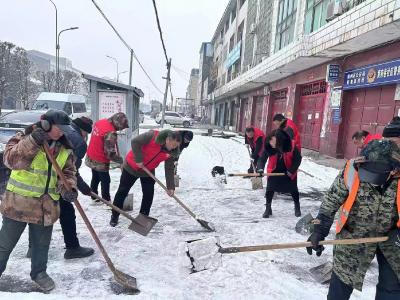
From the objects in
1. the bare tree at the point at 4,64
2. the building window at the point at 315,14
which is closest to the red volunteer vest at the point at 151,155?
the building window at the point at 315,14

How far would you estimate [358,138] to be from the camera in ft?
16.3

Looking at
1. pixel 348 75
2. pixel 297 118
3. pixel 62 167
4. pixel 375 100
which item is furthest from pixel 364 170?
pixel 297 118

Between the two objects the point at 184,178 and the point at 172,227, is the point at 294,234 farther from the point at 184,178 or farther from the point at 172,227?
the point at 184,178

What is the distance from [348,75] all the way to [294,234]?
712cm

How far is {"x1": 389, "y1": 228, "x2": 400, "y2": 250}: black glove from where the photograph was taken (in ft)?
7.00

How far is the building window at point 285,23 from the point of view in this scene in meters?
13.6

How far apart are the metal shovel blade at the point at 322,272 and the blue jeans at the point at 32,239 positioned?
8.10 ft

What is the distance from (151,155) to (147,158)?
0.21 feet

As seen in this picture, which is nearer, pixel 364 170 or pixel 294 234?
pixel 364 170

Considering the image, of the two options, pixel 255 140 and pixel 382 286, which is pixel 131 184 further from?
pixel 255 140

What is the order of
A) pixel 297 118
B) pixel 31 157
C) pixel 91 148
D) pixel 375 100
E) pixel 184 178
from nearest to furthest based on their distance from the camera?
pixel 31 157 → pixel 91 148 → pixel 184 178 → pixel 375 100 → pixel 297 118

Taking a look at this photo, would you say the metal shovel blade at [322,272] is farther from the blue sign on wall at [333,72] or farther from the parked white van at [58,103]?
the parked white van at [58,103]

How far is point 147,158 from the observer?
4223mm

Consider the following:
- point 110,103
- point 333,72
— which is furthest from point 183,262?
point 333,72
